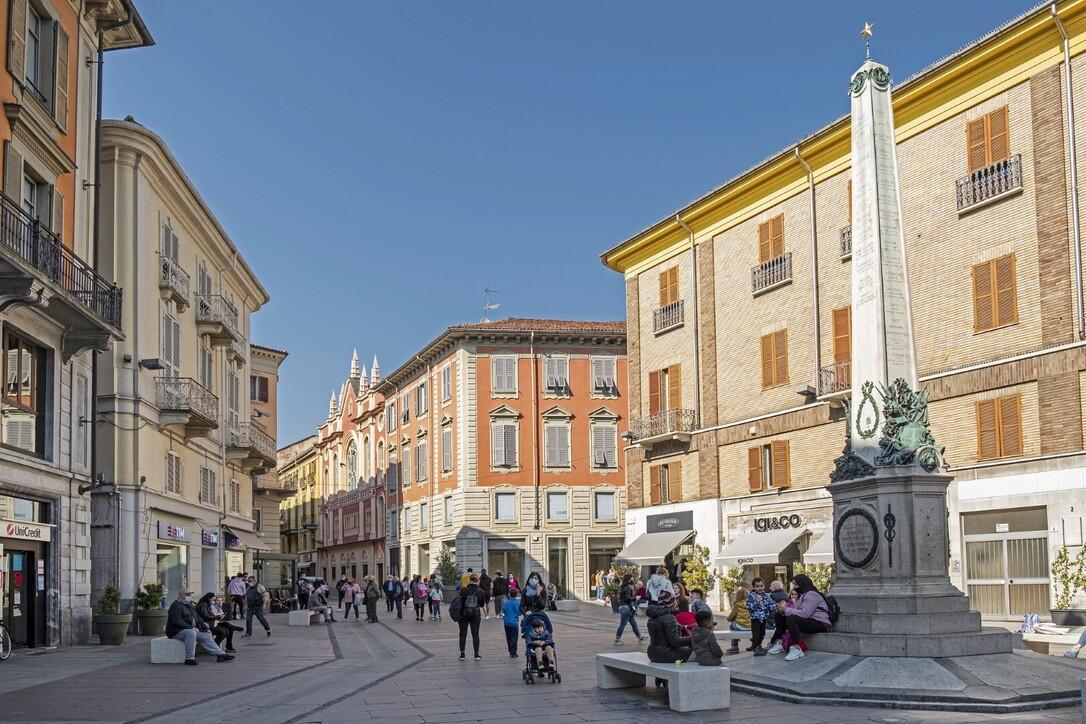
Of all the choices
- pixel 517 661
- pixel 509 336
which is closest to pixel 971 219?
pixel 517 661

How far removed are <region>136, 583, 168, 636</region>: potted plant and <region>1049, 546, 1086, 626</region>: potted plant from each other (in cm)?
1897

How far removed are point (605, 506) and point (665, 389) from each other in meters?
17.8

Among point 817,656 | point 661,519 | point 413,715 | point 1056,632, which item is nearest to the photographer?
point 413,715

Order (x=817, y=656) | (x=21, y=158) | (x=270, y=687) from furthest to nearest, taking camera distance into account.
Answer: (x=21, y=158)
(x=270, y=687)
(x=817, y=656)

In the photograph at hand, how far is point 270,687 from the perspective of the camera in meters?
17.0

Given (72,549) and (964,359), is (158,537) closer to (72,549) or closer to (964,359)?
(72,549)

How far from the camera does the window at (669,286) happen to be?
40237 mm

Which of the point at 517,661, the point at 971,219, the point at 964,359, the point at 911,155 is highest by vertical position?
the point at 911,155

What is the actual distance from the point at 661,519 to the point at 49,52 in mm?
24201

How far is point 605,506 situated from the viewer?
57344mm

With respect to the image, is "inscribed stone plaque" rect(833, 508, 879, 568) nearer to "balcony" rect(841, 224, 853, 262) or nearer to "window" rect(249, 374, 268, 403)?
"balcony" rect(841, 224, 853, 262)

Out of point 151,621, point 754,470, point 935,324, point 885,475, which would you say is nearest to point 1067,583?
point 935,324

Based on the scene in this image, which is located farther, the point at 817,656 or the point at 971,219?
the point at 971,219

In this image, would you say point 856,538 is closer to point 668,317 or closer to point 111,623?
point 111,623
